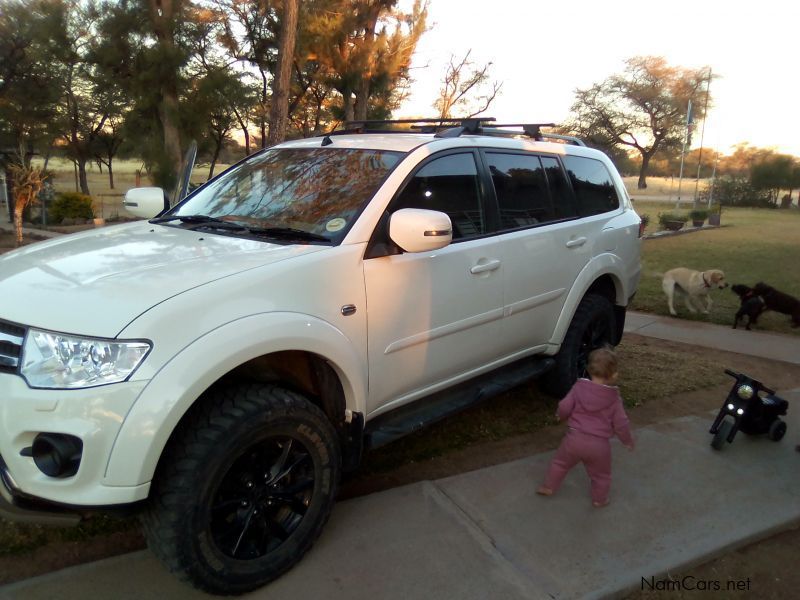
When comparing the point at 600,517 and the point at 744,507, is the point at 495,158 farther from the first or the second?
the point at 744,507

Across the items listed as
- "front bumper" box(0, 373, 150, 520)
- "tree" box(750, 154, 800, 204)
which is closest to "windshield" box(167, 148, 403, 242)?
"front bumper" box(0, 373, 150, 520)

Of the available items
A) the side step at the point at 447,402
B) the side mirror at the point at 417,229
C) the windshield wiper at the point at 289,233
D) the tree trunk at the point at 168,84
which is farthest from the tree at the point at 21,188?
the side mirror at the point at 417,229

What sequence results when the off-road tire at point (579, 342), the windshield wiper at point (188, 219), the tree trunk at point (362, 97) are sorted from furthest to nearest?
the tree trunk at point (362, 97) → the off-road tire at point (579, 342) → the windshield wiper at point (188, 219)

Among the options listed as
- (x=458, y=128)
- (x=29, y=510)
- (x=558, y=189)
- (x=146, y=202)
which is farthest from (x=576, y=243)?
(x=29, y=510)

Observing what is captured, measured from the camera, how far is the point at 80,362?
6.72 ft

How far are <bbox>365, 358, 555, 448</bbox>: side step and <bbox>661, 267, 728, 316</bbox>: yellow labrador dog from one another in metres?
5.25

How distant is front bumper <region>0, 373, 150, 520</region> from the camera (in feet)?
6.57

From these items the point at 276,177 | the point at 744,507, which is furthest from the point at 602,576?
the point at 276,177

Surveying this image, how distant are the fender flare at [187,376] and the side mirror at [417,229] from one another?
563 millimetres

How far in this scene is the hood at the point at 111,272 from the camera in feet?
6.97

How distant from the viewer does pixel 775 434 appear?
4.04 m

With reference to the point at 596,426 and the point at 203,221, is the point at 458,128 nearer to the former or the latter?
the point at 203,221

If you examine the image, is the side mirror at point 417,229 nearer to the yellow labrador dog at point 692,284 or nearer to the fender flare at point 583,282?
the fender flare at point 583,282

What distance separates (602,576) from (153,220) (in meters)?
2.97
